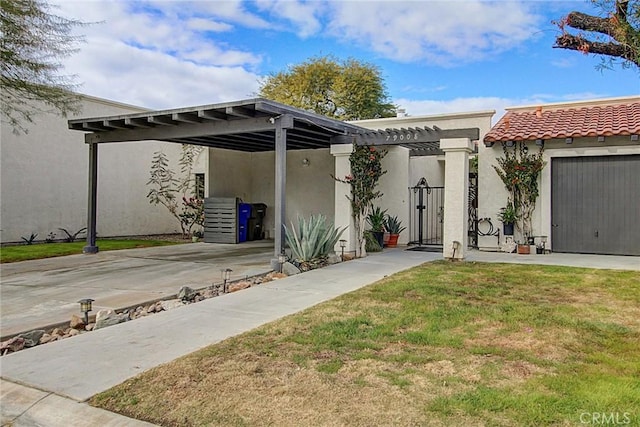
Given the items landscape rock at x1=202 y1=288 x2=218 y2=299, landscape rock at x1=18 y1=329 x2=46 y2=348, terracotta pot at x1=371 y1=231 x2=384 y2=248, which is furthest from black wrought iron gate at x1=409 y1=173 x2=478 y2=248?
landscape rock at x1=18 y1=329 x2=46 y2=348

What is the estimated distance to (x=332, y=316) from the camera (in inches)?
213

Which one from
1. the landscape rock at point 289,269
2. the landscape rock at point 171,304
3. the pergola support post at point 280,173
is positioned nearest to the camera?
the landscape rock at point 171,304

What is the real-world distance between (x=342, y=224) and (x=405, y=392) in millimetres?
7795

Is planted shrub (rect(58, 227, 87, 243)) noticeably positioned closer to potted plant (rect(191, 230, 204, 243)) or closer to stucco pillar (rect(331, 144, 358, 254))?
potted plant (rect(191, 230, 204, 243))

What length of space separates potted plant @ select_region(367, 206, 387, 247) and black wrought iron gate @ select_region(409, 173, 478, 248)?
181 cm

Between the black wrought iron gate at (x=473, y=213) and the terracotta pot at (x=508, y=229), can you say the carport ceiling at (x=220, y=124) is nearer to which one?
the black wrought iron gate at (x=473, y=213)

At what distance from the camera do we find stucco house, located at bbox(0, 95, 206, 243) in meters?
13.4

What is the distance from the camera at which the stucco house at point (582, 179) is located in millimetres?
10617

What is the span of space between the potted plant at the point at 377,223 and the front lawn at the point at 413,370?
20.3ft

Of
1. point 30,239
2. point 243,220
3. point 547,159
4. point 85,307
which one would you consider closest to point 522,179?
point 547,159

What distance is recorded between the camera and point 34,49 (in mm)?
9484

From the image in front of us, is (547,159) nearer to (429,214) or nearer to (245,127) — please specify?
(429,214)

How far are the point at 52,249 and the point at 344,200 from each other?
310 inches

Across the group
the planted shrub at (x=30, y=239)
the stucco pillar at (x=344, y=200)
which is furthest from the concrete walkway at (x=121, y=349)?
the planted shrub at (x=30, y=239)
